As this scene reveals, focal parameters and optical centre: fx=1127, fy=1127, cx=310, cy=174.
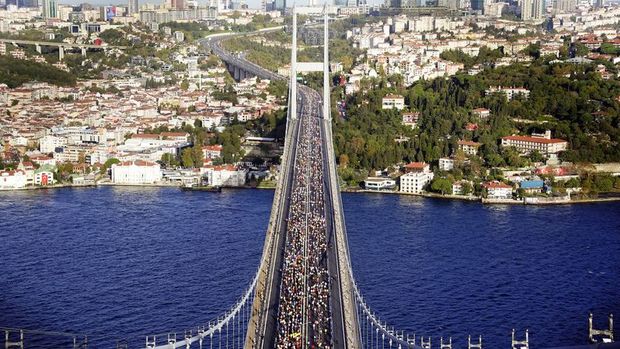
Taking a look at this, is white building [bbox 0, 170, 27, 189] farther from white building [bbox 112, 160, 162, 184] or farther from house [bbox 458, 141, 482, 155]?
house [bbox 458, 141, 482, 155]

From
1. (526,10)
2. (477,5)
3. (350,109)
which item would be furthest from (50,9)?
(350,109)

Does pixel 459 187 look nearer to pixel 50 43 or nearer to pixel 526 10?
pixel 50 43

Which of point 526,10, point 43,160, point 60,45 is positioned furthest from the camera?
point 526,10

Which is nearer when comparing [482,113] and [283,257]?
[283,257]

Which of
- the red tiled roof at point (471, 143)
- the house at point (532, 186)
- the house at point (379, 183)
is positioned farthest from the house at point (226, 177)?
the house at point (532, 186)

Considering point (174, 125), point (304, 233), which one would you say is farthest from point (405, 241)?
point (174, 125)

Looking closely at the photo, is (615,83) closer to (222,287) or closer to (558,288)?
(558,288)

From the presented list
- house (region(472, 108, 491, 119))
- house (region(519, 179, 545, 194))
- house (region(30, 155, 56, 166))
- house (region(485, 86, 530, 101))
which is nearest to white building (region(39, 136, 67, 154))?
house (region(30, 155, 56, 166))
